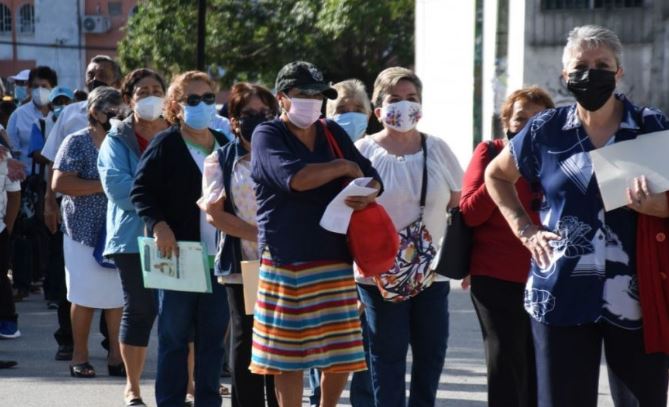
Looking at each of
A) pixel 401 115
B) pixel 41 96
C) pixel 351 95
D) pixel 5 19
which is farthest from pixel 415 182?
pixel 5 19

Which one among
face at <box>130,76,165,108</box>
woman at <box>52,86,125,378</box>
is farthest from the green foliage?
face at <box>130,76,165,108</box>

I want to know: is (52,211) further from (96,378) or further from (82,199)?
(96,378)

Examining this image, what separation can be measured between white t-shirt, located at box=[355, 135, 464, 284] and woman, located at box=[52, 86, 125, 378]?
2312 millimetres

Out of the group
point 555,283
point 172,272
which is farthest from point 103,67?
point 555,283

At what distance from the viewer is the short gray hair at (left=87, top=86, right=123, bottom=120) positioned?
8.62 metres

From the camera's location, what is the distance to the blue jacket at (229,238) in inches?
262

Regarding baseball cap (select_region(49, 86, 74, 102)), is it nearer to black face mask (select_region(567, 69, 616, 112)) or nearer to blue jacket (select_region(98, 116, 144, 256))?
blue jacket (select_region(98, 116, 144, 256))

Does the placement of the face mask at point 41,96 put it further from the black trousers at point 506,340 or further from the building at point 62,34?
the building at point 62,34

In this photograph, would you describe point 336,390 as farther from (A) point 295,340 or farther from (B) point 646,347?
(B) point 646,347

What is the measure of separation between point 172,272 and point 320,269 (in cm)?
126

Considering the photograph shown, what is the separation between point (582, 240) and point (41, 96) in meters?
9.48

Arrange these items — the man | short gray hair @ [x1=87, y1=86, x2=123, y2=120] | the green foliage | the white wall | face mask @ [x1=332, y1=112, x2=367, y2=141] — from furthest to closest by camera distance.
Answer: the green foliage → the white wall → the man → short gray hair @ [x1=87, y1=86, x2=123, y2=120] → face mask @ [x1=332, y1=112, x2=367, y2=141]

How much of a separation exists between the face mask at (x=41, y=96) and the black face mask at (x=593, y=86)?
9.33m

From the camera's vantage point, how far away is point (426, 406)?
22.2ft
